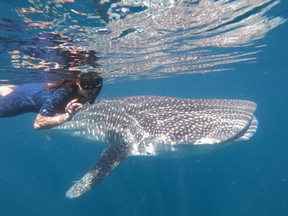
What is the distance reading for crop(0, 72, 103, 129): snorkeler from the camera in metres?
5.61

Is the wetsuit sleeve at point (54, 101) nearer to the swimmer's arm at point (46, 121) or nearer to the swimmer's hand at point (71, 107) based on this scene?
the swimmer's arm at point (46, 121)

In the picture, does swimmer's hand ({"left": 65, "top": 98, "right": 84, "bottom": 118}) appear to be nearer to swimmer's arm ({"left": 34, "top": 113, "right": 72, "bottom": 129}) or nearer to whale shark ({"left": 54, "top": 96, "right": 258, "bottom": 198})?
swimmer's arm ({"left": 34, "top": 113, "right": 72, "bottom": 129})

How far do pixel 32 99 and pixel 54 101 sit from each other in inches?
52.5

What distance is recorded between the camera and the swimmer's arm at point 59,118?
5488 millimetres

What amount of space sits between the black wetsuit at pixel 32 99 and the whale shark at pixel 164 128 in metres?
2.42

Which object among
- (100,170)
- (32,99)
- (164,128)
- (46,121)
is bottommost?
(100,170)

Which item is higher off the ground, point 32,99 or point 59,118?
point 32,99

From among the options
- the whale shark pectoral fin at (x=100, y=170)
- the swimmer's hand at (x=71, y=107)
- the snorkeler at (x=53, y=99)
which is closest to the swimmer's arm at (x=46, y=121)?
the snorkeler at (x=53, y=99)

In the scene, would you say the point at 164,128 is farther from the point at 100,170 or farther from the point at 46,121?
the point at 46,121

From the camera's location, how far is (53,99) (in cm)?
603

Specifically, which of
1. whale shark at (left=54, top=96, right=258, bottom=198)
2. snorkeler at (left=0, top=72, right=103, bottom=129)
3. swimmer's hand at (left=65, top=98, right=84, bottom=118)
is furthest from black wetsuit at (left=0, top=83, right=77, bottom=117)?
whale shark at (left=54, top=96, right=258, bottom=198)

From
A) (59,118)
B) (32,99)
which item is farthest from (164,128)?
(32,99)

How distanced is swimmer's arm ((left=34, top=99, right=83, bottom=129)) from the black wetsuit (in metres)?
0.49

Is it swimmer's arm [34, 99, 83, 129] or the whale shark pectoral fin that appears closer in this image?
swimmer's arm [34, 99, 83, 129]
